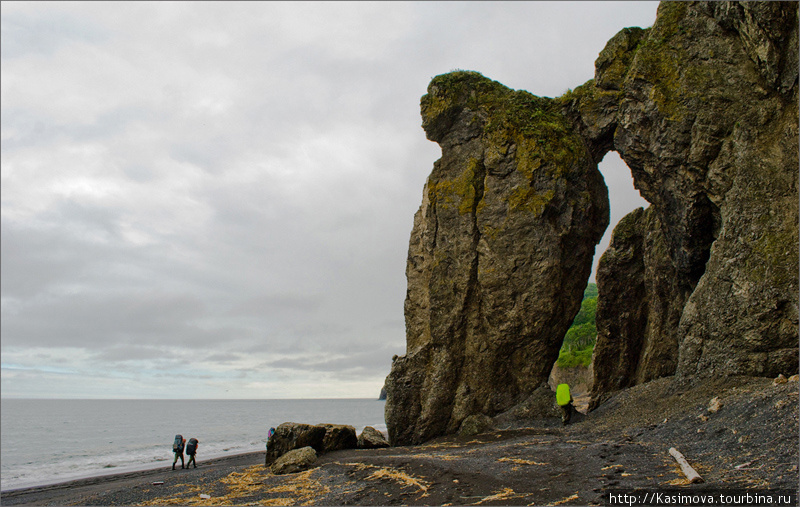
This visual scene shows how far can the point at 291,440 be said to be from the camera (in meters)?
20.0

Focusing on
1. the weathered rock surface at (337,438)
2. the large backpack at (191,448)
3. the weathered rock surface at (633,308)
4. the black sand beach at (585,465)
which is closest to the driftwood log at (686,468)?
the black sand beach at (585,465)

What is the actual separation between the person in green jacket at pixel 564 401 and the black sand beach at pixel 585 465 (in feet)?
3.16

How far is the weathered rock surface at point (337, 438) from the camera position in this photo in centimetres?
2072

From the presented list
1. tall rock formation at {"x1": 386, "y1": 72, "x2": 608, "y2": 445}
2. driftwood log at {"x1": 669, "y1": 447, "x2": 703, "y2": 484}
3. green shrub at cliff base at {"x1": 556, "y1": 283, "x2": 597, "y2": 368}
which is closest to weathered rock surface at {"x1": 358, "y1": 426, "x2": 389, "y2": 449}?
tall rock formation at {"x1": 386, "y1": 72, "x2": 608, "y2": 445}

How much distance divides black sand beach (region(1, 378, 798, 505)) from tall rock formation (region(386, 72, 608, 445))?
3.84 m

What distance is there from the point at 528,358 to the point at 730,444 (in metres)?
12.8

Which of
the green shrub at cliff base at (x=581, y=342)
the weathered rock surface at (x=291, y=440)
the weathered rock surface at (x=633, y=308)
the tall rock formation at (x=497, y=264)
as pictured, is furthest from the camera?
the green shrub at cliff base at (x=581, y=342)

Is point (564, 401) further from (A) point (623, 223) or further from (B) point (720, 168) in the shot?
(A) point (623, 223)

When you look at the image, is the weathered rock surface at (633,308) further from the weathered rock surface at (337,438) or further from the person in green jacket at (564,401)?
the weathered rock surface at (337,438)

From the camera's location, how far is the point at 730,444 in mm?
10188

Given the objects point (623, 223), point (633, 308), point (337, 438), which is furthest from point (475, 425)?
point (623, 223)

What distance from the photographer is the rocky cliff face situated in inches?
601

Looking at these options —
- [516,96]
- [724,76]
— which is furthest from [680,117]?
[516,96]

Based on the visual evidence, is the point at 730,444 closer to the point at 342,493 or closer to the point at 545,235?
the point at 342,493
